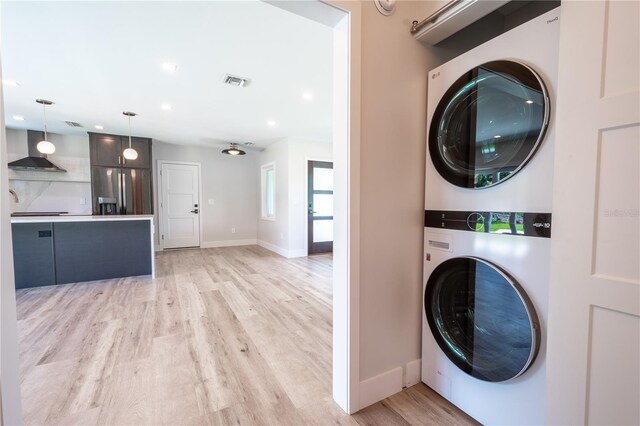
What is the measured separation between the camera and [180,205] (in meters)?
6.02

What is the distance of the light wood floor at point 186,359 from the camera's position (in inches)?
52.7

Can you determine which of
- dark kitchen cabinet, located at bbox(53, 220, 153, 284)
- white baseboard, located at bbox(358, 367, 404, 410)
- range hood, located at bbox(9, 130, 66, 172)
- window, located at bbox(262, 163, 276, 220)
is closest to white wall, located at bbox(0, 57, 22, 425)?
white baseboard, located at bbox(358, 367, 404, 410)

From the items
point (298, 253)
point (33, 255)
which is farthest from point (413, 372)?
point (33, 255)

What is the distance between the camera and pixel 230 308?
2695 mm

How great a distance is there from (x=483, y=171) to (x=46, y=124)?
21.1 ft

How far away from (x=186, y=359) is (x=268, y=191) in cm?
478

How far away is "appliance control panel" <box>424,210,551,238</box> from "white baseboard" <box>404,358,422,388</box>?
2.67 ft

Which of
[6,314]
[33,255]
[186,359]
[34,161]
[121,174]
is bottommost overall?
[186,359]

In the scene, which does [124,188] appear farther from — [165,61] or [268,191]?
[165,61]

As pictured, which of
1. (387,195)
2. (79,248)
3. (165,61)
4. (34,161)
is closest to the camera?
(387,195)

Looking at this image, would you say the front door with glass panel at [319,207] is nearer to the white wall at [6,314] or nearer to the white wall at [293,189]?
the white wall at [293,189]

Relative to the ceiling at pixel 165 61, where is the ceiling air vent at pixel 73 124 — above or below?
above

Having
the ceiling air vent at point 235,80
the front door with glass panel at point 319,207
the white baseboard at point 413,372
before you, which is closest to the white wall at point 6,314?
the white baseboard at point 413,372

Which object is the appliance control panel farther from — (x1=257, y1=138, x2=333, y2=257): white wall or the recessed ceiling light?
(x1=257, y1=138, x2=333, y2=257): white wall
